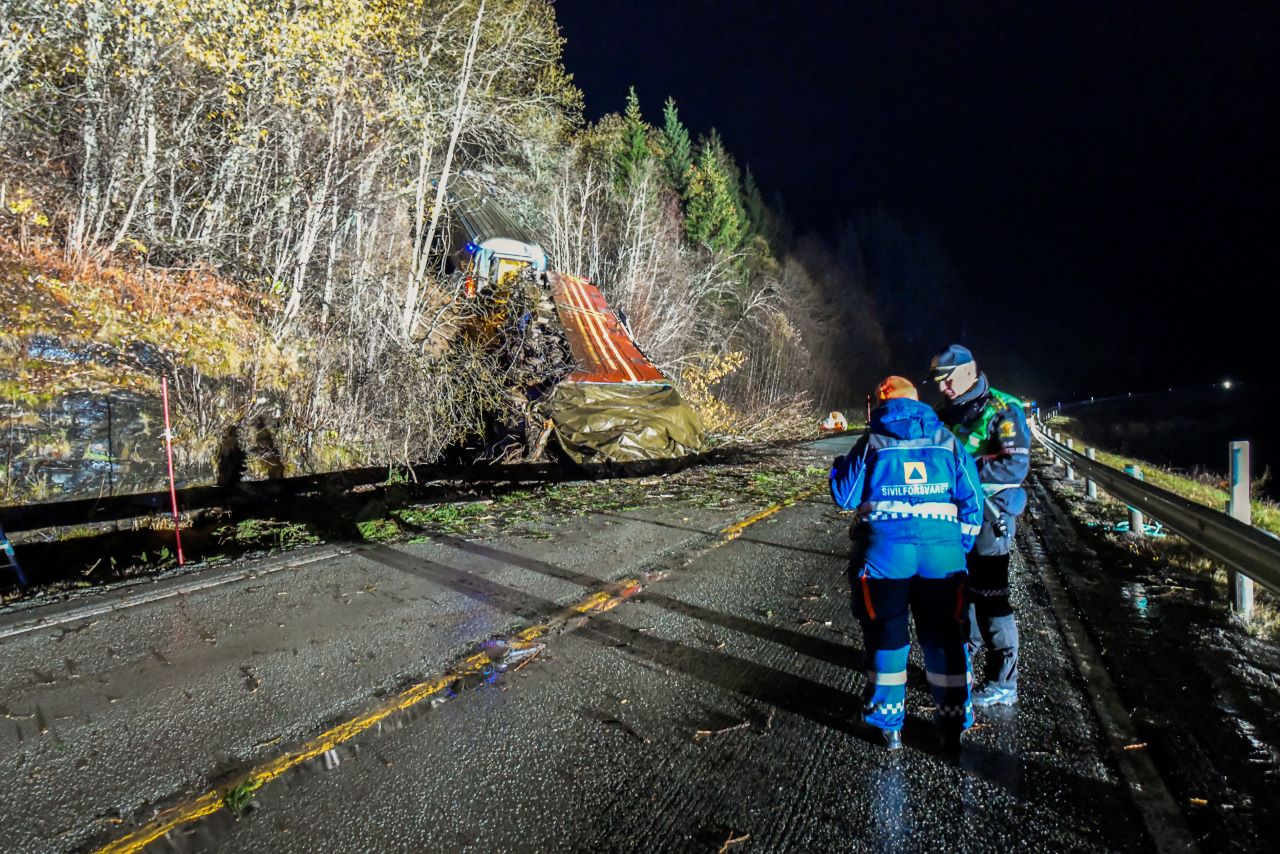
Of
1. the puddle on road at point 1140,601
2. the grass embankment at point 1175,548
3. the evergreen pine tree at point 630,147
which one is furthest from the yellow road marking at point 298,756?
the evergreen pine tree at point 630,147

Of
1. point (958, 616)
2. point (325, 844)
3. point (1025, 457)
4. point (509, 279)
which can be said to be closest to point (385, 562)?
point (325, 844)

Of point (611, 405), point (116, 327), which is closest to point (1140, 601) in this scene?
point (611, 405)

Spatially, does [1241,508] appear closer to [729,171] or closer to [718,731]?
[718,731]

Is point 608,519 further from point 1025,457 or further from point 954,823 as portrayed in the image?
point 954,823

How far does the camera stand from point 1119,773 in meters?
2.62

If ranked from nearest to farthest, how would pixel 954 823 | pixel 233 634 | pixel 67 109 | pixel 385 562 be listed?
pixel 954 823 → pixel 233 634 → pixel 385 562 → pixel 67 109

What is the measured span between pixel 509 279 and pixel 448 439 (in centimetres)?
407

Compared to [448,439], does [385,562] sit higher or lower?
lower

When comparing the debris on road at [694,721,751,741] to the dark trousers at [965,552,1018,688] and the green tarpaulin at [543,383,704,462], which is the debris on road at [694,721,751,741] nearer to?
the dark trousers at [965,552,1018,688]

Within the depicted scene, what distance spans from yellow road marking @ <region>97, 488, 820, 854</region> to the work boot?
93.6 inches

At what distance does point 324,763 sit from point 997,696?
3.32 m

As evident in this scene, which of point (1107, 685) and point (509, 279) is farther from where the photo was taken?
point (509, 279)

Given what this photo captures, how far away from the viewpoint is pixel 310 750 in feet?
8.95

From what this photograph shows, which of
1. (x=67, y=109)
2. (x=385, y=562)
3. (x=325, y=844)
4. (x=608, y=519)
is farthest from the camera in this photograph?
(x=67, y=109)
